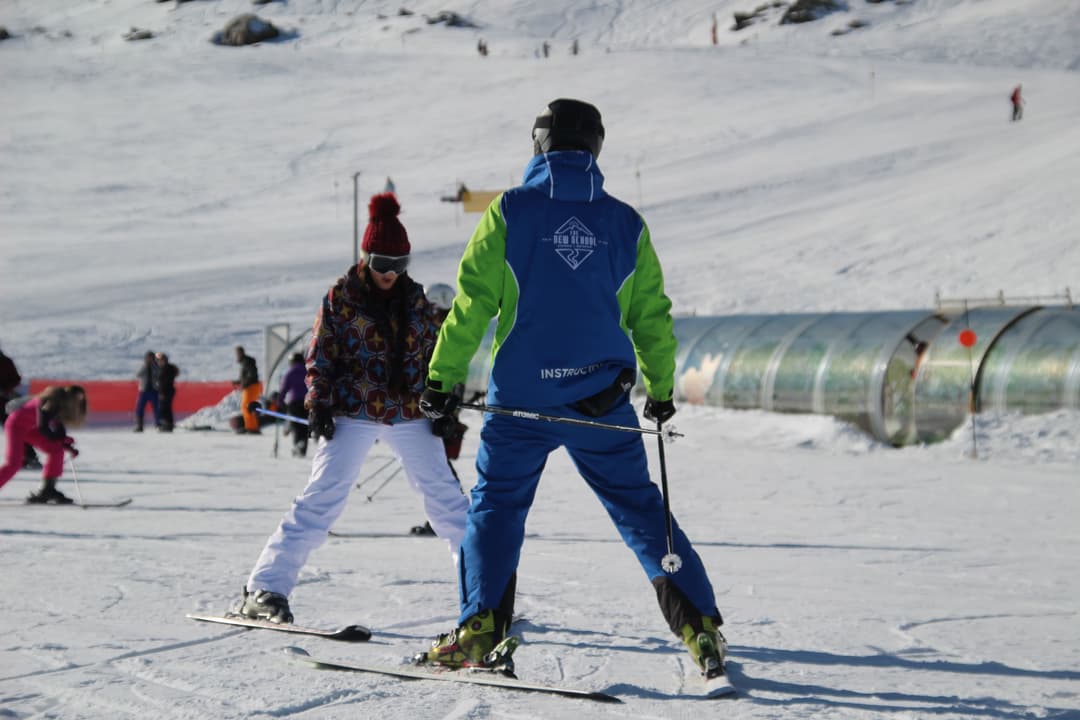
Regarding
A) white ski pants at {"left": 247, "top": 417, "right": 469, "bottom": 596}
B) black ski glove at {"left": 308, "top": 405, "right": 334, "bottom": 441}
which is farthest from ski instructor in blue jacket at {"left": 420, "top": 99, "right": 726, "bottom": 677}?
black ski glove at {"left": 308, "top": 405, "right": 334, "bottom": 441}

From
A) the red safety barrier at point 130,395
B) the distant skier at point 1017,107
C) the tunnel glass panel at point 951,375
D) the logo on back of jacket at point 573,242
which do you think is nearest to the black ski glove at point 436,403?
the logo on back of jacket at point 573,242

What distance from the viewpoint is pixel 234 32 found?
7888 cm

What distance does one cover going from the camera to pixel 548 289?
13.0 feet

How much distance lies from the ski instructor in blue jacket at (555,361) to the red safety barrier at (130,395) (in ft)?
67.0

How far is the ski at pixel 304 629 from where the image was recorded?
4.59m

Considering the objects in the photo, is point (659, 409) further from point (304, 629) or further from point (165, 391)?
point (165, 391)

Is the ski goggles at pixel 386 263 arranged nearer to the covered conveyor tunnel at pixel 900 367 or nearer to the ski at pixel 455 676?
the ski at pixel 455 676

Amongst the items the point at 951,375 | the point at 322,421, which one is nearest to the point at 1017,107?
the point at 951,375

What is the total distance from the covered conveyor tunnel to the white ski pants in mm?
10576

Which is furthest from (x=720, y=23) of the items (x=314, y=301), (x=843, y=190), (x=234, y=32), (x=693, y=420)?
(x=693, y=420)

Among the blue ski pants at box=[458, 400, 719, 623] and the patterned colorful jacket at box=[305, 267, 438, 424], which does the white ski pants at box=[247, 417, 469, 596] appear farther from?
the blue ski pants at box=[458, 400, 719, 623]

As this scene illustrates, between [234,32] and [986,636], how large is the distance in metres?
79.3

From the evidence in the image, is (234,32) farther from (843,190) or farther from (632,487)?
(632,487)

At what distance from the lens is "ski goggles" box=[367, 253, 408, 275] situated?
502 cm
